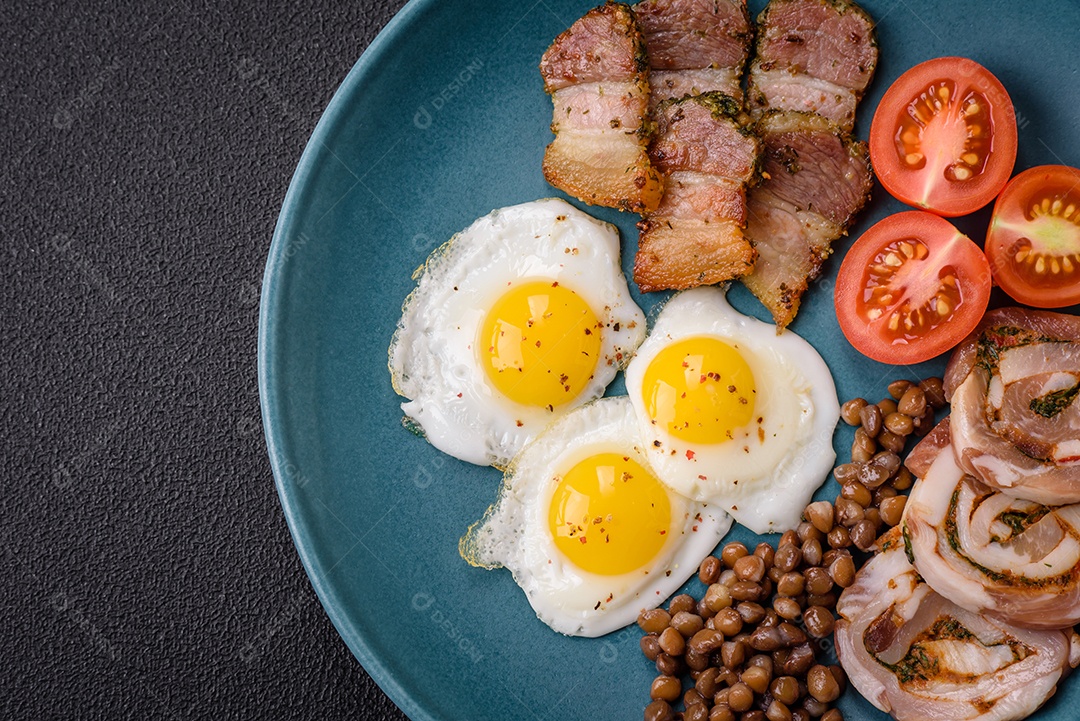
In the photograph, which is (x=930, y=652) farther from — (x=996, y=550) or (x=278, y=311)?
(x=278, y=311)

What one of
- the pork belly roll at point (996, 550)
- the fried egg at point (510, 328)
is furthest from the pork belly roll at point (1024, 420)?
the fried egg at point (510, 328)

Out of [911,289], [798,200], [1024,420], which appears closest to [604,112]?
[798,200]

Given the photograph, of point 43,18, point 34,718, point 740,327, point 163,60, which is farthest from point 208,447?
point 740,327

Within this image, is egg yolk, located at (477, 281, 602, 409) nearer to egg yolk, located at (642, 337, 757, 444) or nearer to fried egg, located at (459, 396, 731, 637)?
fried egg, located at (459, 396, 731, 637)

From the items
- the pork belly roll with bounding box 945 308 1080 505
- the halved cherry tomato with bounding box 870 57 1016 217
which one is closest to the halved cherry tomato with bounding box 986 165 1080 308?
the halved cherry tomato with bounding box 870 57 1016 217

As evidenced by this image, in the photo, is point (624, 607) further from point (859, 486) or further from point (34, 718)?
point (34, 718)

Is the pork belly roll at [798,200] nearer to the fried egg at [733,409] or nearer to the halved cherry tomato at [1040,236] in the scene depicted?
the fried egg at [733,409]
